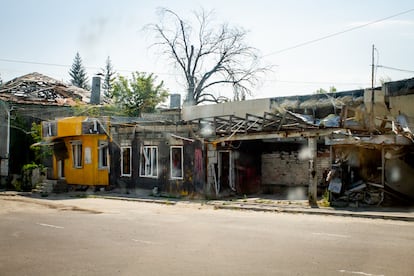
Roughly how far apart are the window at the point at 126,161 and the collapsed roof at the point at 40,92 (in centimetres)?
1359

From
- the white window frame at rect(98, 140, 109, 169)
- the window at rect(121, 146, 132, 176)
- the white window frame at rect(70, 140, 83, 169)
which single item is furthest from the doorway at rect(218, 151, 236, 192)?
the white window frame at rect(70, 140, 83, 169)

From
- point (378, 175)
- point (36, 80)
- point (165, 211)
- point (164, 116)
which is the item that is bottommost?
point (165, 211)

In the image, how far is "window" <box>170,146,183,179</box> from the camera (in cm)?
2441

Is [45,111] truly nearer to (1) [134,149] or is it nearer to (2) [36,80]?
(2) [36,80]

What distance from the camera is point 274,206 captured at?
19.1 meters

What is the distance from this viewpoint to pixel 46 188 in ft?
96.4

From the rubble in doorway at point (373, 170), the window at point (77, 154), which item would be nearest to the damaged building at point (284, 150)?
the rubble in doorway at point (373, 170)

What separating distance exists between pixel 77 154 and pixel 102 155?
2.29 metres

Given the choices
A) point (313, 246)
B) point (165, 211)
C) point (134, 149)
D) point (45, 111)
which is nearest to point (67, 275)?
point (313, 246)

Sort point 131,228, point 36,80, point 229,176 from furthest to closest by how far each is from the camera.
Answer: point 36,80
point 229,176
point 131,228

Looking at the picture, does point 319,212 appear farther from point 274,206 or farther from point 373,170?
point 373,170

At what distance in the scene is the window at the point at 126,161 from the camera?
27281mm

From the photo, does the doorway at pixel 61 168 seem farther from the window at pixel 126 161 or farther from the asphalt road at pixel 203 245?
the asphalt road at pixel 203 245

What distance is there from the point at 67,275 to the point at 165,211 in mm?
10726
